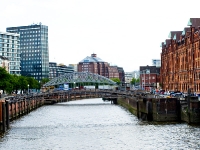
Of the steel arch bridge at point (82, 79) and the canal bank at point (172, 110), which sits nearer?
the canal bank at point (172, 110)

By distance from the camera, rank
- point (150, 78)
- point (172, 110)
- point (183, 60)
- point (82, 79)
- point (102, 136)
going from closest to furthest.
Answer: point (102, 136)
point (172, 110)
point (183, 60)
point (82, 79)
point (150, 78)

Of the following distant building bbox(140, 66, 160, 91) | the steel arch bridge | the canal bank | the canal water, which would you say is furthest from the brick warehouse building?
distant building bbox(140, 66, 160, 91)

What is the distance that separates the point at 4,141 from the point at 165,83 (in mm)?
89212

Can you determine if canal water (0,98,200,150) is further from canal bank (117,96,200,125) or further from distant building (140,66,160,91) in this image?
distant building (140,66,160,91)

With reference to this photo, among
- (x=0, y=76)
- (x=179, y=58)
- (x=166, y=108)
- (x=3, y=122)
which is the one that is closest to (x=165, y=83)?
(x=179, y=58)

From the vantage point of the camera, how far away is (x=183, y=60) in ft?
386

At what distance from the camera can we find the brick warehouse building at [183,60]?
346ft

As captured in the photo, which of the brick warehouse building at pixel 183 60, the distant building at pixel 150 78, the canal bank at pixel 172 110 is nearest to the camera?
the canal bank at pixel 172 110

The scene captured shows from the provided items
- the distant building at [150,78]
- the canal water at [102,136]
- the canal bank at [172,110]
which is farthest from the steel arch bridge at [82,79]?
the canal water at [102,136]

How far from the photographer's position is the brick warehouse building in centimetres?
10544

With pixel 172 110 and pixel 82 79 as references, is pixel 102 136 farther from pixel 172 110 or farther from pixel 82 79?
pixel 82 79

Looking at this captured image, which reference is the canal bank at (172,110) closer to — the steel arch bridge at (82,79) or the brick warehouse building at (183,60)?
the brick warehouse building at (183,60)

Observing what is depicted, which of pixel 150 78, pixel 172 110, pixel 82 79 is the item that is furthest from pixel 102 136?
pixel 150 78

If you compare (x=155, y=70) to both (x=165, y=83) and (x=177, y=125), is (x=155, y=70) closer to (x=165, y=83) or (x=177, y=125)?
(x=165, y=83)
